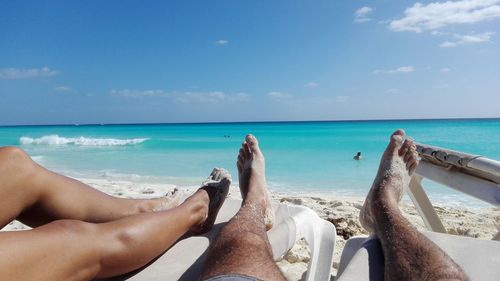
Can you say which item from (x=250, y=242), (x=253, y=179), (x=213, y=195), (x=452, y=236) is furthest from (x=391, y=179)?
(x=250, y=242)

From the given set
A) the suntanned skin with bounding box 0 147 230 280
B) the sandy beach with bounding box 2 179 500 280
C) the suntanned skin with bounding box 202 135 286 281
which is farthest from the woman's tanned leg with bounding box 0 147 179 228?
the sandy beach with bounding box 2 179 500 280

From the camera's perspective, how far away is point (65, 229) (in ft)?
2.79

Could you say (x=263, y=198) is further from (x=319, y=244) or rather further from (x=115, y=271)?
(x=115, y=271)

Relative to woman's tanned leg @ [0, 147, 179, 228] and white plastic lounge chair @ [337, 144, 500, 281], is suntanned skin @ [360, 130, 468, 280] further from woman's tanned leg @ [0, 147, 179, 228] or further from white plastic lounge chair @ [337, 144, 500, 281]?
woman's tanned leg @ [0, 147, 179, 228]

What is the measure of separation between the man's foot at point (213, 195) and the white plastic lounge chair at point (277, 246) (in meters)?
0.04

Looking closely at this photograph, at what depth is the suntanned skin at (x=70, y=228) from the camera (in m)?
0.77

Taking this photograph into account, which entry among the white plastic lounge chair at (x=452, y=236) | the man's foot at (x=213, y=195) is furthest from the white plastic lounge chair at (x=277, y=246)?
the white plastic lounge chair at (x=452, y=236)

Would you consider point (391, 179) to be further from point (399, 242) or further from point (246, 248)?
point (246, 248)

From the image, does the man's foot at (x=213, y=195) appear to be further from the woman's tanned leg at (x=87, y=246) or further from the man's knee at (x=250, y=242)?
the man's knee at (x=250, y=242)

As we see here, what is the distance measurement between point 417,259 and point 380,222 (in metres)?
0.31

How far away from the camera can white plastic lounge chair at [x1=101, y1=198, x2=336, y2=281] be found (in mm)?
1120

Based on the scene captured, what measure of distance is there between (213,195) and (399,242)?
0.82 m

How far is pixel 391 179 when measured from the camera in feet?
5.90

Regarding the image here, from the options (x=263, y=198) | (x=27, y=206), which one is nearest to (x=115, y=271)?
(x=27, y=206)
